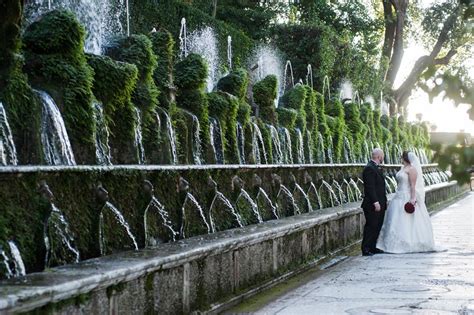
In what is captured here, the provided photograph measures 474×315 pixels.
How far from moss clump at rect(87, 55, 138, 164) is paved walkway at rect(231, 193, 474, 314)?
6.95 feet

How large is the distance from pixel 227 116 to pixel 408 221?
132 inches

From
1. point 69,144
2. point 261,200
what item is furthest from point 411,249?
point 69,144

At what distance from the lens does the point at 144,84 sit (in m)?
9.50

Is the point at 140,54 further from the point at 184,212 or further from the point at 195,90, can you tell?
the point at 184,212

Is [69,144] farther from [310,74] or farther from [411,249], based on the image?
[310,74]

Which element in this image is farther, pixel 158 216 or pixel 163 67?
pixel 163 67

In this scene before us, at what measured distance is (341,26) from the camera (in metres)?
34.4

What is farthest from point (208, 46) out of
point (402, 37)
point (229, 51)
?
point (402, 37)

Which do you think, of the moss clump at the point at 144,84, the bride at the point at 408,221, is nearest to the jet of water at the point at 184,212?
the moss clump at the point at 144,84

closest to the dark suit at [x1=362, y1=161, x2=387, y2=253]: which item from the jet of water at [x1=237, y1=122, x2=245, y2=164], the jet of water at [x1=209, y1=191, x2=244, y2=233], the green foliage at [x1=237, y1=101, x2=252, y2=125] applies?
the jet of water at [x1=237, y1=122, x2=245, y2=164]

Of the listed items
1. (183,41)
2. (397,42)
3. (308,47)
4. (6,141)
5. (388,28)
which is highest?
(388,28)

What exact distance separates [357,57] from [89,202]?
996 inches

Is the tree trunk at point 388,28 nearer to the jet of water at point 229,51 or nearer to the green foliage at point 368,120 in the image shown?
the green foliage at point 368,120

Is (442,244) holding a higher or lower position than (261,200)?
lower
